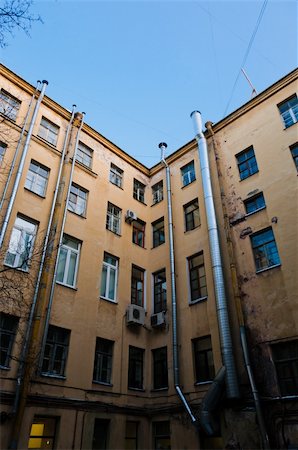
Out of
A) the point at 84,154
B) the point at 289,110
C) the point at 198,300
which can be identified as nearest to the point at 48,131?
the point at 84,154

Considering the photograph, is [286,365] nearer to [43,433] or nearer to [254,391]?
[254,391]

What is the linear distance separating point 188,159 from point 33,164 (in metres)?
8.31

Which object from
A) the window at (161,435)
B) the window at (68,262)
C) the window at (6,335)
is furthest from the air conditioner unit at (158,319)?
the window at (6,335)

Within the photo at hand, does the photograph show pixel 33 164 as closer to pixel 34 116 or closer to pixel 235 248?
pixel 34 116

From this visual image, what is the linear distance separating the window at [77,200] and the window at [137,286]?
378cm

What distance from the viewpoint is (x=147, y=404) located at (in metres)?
13.1

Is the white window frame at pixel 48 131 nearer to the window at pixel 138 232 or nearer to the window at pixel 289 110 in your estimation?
the window at pixel 138 232

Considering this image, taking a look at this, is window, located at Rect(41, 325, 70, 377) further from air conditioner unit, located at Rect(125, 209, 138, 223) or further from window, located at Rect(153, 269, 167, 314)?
air conditioner unit, located at Rect(125, 209, 138, 223)

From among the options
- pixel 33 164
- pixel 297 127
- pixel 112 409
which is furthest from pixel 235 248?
pixel 33 164

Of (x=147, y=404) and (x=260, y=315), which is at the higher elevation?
(x=260, y=315)

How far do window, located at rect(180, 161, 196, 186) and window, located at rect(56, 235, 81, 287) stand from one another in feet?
22.9

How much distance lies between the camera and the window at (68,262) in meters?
13.0

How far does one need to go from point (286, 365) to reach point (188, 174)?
10678 millimetres

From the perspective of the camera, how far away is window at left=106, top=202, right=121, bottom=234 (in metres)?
16.5
